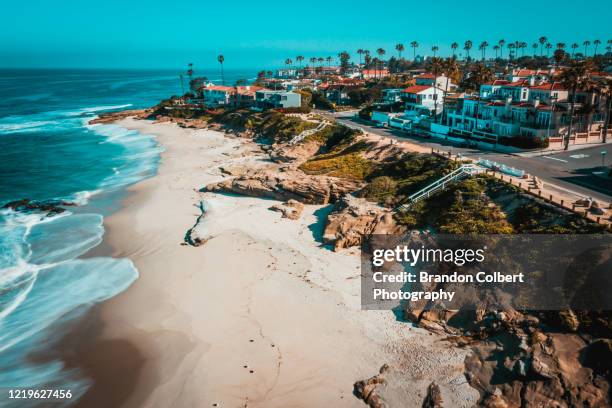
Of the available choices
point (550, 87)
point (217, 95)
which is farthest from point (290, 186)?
point (217, 95)

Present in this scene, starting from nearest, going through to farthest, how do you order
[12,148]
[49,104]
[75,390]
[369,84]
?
1. [75,390]
2. [12,148]
3. [369,84]
4. [49,104]

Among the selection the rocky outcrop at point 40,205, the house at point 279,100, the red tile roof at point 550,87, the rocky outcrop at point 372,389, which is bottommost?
the rocky outcrop at point 372,389

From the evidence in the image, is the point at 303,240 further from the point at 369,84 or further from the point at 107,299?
the point at 369,84

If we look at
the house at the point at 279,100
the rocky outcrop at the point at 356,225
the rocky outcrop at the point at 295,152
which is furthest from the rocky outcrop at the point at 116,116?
the rocky outcrop at the point at 356,225

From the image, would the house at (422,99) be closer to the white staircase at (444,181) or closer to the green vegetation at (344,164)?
the green vegetation at (344,164)

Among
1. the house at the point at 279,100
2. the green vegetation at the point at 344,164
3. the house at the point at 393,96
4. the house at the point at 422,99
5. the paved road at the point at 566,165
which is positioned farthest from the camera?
the house at the point at 279,100

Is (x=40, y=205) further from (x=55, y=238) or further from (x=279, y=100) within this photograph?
(x=279, y=100)

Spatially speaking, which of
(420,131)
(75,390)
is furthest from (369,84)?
(75,390)
